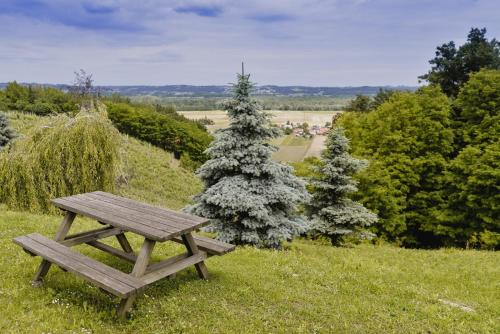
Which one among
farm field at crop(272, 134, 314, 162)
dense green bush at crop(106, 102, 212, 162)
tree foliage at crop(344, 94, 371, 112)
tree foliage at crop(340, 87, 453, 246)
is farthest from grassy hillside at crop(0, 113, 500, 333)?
dense green bush at crop(106, 102, 212, 162)

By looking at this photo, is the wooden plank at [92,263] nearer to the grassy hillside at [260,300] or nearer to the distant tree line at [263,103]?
the grassy hillside at [260,300]

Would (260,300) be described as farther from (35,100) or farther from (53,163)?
(35,100)

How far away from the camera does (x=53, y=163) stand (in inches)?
541

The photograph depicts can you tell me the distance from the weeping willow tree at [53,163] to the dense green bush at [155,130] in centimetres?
3745

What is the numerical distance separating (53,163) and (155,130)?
39287 millimetres

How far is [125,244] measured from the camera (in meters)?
7.16

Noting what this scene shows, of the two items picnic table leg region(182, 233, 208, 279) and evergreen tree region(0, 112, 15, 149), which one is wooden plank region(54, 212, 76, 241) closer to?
picnic table leg region(182, 233, 208, 279)

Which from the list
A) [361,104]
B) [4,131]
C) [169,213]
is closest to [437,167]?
[169,213]

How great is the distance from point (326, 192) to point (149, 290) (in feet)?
37.7

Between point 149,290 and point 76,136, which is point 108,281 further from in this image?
point 76,136

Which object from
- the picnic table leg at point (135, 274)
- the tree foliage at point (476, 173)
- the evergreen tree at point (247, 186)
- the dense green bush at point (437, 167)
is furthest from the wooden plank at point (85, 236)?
the tree foliage at point (476, 173)

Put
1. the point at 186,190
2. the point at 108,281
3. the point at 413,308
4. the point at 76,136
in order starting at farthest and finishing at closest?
1. the point at 186,190
2. the point at 76,136
3. the point at 413,308
4. the point at 108,281

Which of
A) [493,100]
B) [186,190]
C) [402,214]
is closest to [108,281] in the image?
[402,214]

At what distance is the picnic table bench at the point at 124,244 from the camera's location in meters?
4.99
